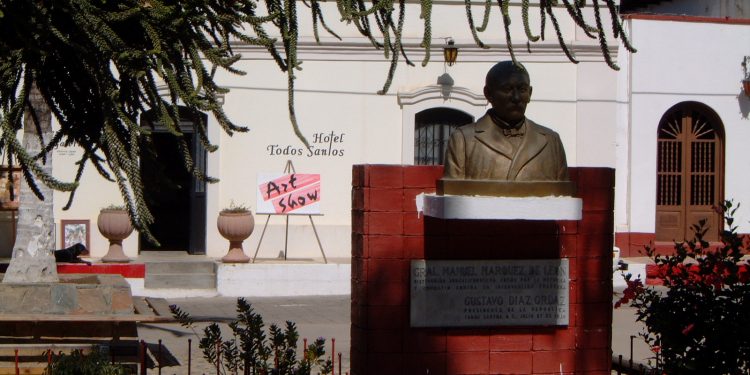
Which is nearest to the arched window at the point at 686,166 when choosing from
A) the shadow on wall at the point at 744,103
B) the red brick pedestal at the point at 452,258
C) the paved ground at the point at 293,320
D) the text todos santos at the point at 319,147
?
the shadow on wall at the point at 744,103

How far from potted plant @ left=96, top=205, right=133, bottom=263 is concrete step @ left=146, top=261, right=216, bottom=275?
46 centimetres

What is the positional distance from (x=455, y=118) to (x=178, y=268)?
17.4ft

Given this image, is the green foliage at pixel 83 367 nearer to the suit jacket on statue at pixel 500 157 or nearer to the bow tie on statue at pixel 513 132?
the suit jacket on statue at pixel 500 157

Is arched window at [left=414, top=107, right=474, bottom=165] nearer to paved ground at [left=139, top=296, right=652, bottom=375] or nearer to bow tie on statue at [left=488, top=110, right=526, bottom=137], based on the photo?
paved ground at [left=139, top=296, right=652, bottom=375]

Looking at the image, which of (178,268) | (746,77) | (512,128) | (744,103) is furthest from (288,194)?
(512,128)

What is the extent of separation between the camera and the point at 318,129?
61.1 feet

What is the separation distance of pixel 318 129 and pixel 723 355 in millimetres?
11923

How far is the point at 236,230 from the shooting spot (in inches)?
672

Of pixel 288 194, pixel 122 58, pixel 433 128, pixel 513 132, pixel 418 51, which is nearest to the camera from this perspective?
pixel 122 58

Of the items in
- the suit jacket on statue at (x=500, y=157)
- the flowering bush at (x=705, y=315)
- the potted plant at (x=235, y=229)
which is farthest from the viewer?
the potted plant at (x=235, y=229)

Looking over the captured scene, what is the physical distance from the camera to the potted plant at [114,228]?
1708 cm

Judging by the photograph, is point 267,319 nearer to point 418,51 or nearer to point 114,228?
point 114,228

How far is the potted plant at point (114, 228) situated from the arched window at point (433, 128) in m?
4.93

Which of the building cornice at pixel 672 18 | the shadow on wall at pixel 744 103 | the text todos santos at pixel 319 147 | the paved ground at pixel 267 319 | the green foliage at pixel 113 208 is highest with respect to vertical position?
the building cornice at pixel 672 18
